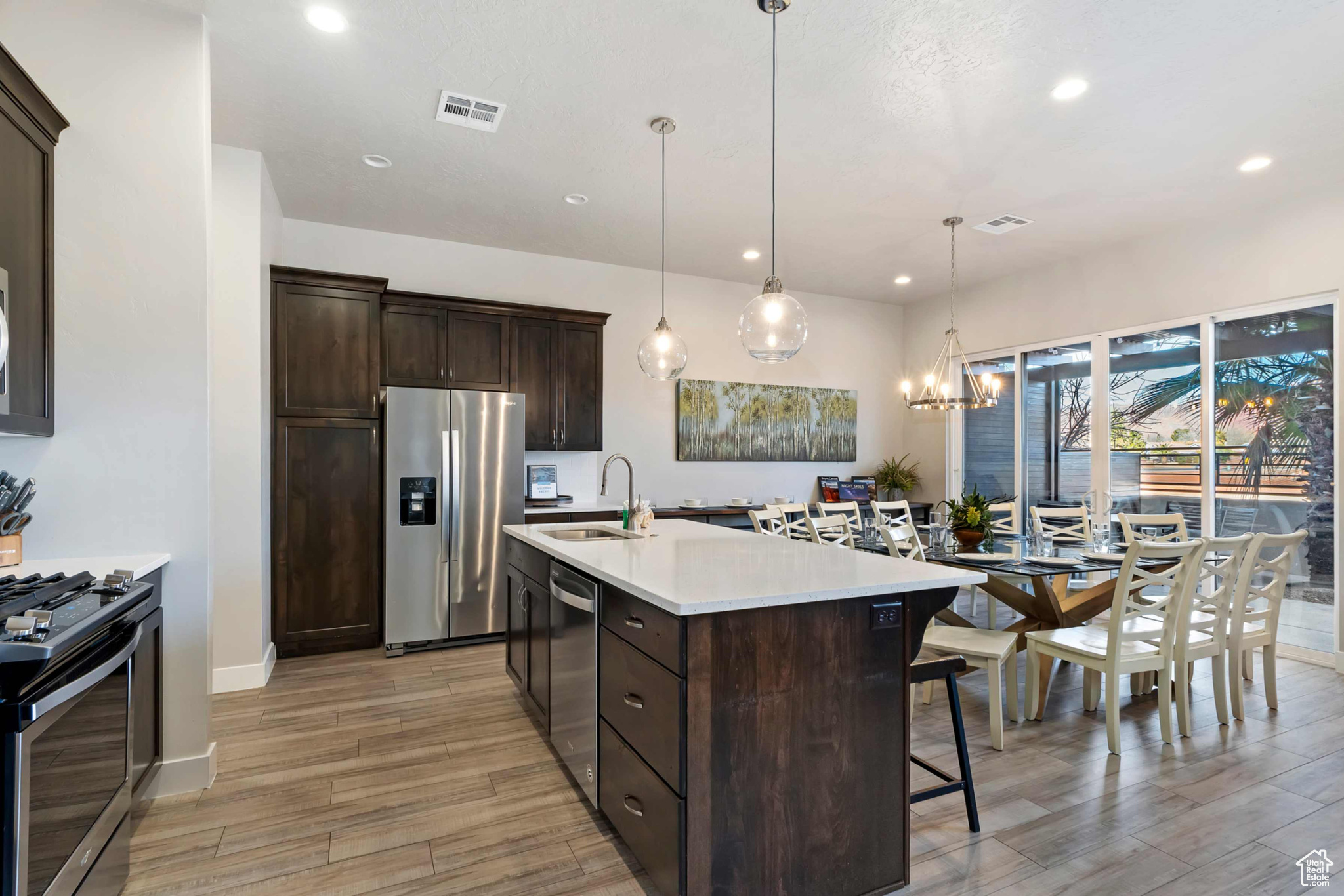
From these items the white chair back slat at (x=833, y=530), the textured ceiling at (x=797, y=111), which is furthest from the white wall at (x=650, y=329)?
the white chair back slat at (x=833, y=530)

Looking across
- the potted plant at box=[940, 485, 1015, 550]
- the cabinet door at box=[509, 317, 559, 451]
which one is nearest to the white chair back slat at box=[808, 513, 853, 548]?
the potted plant at box=[940, 485, 1015, 550]

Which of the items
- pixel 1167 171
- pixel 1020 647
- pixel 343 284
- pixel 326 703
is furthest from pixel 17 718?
pixel 1167 171

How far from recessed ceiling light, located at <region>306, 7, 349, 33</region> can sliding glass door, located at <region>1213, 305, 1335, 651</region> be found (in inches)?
224

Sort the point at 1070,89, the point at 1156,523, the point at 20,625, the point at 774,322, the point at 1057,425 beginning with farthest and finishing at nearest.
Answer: the point at 1057,425 → the point at 1156,523 → the point at 1070,89 → the point at 774,322 → the point at 20,625

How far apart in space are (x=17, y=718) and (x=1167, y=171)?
215 inches

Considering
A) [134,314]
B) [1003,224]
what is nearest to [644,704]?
[134,314]

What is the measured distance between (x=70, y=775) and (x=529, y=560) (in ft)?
5.66

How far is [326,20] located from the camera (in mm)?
2637

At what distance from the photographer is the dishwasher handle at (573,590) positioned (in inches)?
89.6

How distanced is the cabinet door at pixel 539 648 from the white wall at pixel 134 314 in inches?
49.6

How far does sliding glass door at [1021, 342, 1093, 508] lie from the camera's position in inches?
223

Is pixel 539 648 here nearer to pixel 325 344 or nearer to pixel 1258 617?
pixel 325 344

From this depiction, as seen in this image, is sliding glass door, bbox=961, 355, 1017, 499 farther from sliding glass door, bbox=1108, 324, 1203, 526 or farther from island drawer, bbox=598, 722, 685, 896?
island drawer, bbox=598, 722, 685, 896

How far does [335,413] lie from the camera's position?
434cm
